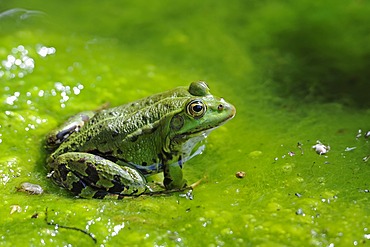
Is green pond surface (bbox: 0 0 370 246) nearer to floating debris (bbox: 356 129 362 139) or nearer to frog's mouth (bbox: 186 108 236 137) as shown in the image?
floating debris (bbox: 356 129 362 139)

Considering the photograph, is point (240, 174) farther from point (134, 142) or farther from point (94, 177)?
point (94, 177)

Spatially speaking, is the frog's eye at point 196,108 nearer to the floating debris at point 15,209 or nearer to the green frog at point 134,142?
the green frog at point 134,142

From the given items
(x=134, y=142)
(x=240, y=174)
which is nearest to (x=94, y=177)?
(x=134, y=142)

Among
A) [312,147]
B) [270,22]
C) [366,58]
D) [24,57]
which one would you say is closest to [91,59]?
[24,57]

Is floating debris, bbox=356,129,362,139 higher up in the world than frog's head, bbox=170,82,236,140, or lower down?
lower down

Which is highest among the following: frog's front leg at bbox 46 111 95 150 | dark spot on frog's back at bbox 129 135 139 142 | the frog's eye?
the frog's eye

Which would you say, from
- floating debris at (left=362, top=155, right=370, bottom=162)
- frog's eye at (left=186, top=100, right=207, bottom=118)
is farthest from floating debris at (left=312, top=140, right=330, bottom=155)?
frog's eye at (left=186, top=100, right=207, bottom=118)
